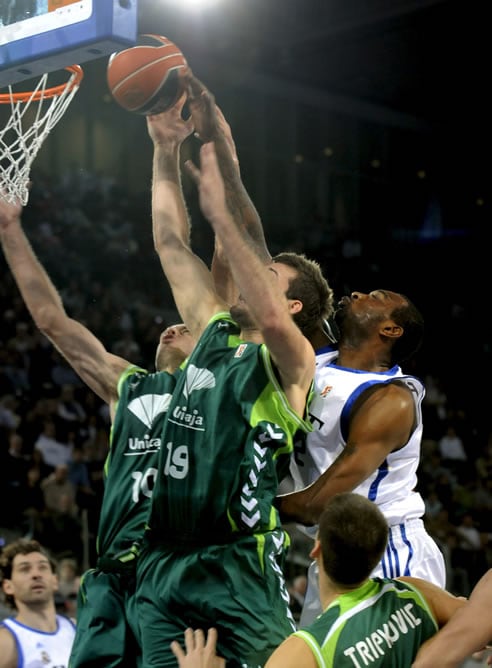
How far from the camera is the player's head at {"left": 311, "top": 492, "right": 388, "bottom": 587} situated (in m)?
2.98

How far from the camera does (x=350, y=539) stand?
9.76 ft

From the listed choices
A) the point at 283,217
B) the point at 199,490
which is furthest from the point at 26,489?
the point at 283,217

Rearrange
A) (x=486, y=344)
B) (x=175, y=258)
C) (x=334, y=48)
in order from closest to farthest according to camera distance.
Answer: (x=175, y=258) < (x=334, y=48) < (x=486, y=344)

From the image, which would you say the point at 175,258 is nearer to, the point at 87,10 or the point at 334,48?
the point at 87,10

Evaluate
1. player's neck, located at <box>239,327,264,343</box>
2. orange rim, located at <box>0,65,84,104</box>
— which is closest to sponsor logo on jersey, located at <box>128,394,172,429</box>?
player's neck, located at <box>239,327,264,343</box>

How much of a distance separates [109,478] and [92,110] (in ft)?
48.5

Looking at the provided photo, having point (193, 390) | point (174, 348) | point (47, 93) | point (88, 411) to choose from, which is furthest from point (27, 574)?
point (88, 411)

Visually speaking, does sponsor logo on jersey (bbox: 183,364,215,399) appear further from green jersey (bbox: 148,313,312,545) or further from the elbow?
the elbow

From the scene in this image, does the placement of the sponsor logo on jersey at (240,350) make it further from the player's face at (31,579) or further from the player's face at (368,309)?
the player's face at (31,579)

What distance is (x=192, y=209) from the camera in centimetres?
1727

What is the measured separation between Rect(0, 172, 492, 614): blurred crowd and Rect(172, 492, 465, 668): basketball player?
523cm

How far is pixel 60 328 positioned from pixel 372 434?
123 cm

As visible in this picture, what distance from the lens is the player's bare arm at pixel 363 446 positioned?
3801 mm

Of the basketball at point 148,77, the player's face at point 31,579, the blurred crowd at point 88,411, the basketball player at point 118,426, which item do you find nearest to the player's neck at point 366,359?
the basketball player at point 118,426
